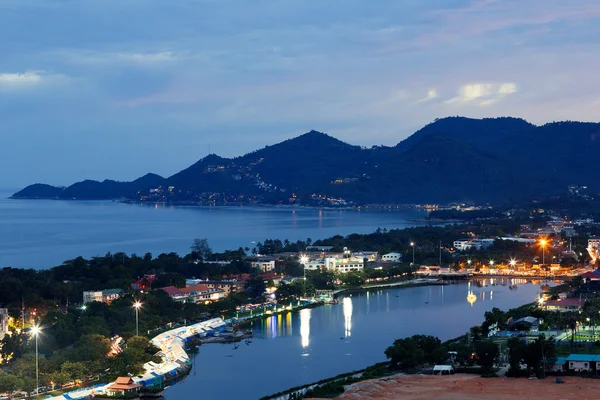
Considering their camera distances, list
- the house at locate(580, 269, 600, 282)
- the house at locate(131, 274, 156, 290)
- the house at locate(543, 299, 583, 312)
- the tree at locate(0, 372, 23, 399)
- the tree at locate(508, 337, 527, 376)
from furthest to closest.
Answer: the house at locate(580, 269, 600, 282)
the house at locate(131, 274, 156, 290)
the house at locate(543, 299, 583, 312)
the tree at locate(508, 337, 527, 376)
the tree at locate(0, 372, 23, 399)

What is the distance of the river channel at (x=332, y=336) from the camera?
13.8 m

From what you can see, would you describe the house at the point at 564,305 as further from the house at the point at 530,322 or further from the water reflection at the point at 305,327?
the water reflection at the point at 305,327

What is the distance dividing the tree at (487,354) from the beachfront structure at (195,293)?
339 inches

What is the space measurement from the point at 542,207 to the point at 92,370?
196 feet

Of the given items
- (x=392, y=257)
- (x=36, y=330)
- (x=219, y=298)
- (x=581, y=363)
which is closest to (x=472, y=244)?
(x=392, y=257)

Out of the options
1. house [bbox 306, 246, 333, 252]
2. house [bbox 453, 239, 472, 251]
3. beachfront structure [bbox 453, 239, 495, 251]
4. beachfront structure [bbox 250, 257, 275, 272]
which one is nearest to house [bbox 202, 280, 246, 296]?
beachfront structure [bbox 250, 257, 275, 272]

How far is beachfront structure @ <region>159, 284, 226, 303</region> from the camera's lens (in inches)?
829

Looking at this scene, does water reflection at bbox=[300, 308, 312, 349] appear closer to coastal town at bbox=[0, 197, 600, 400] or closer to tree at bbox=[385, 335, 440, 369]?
coastal town at bbox=[0, 197, 600, 400]

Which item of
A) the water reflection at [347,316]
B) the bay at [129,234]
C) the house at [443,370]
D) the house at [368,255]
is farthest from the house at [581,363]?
the bay at [129,234]

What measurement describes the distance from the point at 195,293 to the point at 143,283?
1.83 meters

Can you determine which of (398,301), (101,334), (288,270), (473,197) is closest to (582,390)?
(101,334)

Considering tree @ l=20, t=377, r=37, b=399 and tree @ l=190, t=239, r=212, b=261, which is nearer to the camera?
tree @ l=20, t=377, r=37, b=399

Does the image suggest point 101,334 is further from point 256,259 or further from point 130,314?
point 256,259

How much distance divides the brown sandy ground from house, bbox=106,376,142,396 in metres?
3.12
